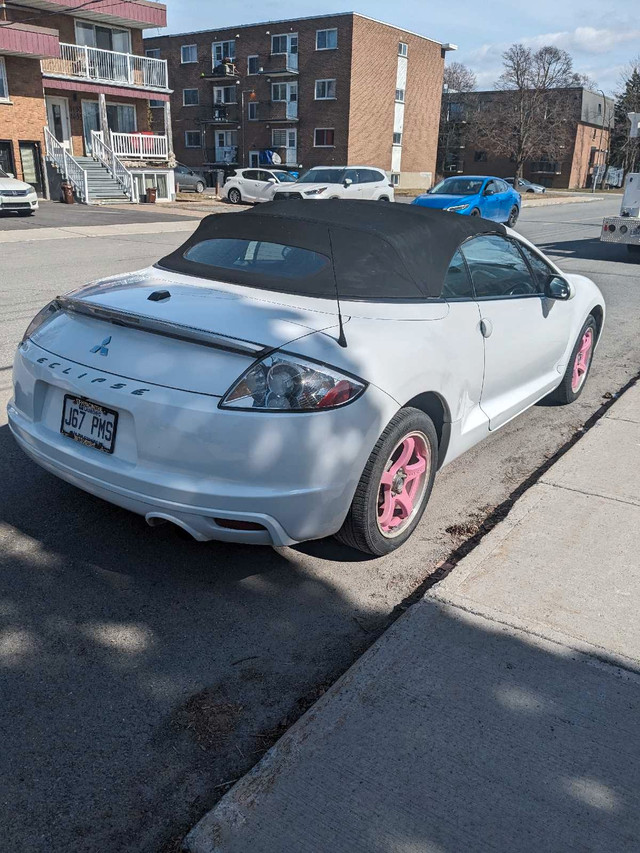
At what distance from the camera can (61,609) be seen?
3.11 metres

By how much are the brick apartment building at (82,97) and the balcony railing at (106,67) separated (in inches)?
1.6

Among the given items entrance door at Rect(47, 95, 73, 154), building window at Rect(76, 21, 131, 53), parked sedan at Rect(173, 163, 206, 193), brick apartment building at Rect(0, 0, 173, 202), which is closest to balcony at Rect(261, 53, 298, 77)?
parked sedan at Rect(173, 163, 206, 193)

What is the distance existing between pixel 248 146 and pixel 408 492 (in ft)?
178

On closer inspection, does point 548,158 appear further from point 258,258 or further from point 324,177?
point 258,258

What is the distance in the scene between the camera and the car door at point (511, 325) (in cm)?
418

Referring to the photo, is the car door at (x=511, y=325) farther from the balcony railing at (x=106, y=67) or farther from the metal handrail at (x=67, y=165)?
the balcony railing at (x=106, y=67)

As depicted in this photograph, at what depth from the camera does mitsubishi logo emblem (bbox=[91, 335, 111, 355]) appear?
318 centimetres

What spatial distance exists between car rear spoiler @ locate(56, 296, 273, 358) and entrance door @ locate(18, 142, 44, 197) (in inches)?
1130

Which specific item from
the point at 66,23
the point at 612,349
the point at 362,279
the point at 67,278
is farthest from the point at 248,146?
the point at 362,279

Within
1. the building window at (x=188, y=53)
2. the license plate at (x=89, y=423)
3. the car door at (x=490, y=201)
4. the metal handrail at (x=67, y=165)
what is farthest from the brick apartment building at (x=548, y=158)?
the license plate at (x=89, y=423)

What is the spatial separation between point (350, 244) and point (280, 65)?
171 ft

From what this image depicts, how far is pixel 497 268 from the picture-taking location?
4531 millimetres

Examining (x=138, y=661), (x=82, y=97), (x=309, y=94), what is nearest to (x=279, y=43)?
(x=309, y=94)

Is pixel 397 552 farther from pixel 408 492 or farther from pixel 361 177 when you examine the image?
pixel 361 177
